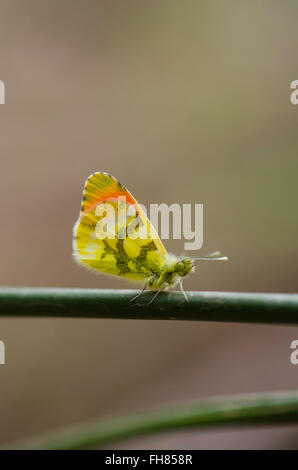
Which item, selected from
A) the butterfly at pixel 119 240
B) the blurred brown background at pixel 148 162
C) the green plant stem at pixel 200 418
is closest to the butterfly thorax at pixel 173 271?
the butterfly at pixel 119 240

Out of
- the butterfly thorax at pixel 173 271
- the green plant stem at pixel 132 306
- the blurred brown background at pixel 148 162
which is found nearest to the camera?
the green plant stem at pixel 132 306

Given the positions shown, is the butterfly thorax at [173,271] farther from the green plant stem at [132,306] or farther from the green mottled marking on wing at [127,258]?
the green plant stem at [132,306]

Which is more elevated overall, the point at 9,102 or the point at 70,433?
the point at 9,102

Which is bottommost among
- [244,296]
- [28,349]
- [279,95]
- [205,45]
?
[244,296]

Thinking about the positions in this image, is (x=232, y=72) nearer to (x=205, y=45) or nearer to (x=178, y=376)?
(x=205, y=45)

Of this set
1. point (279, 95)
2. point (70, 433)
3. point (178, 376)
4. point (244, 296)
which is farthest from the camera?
point (279, 95)

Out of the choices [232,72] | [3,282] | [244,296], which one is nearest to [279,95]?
[232,72]

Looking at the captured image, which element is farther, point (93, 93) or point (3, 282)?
point (93, 93)
